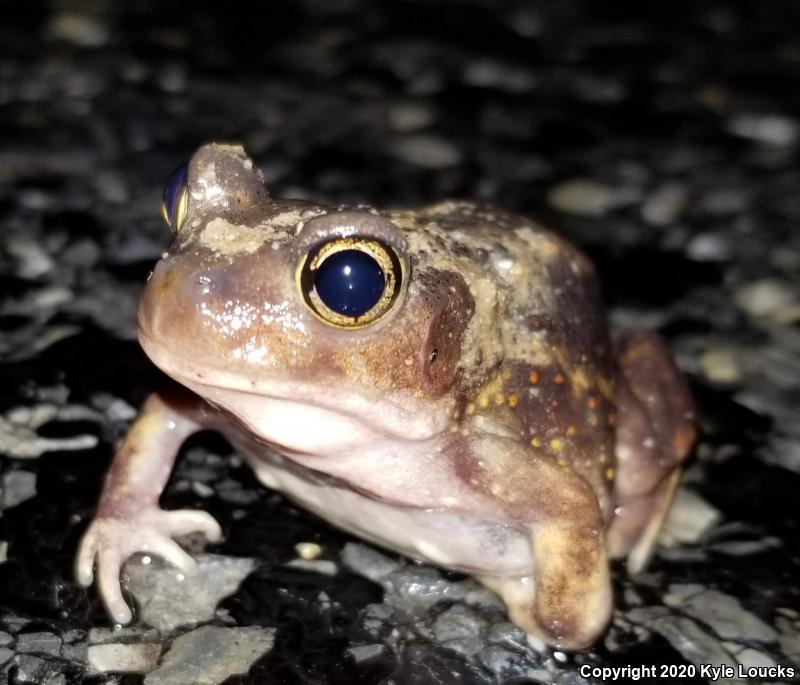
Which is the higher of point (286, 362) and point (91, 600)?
point (286, 362)

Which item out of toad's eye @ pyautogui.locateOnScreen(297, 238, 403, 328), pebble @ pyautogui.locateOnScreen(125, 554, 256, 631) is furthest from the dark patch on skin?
pebble @ pyautogui.locateOnScreen(125, 554, 256, 631)

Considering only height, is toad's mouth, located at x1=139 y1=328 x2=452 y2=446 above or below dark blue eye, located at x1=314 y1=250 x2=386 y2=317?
below

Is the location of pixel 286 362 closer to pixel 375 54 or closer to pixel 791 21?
pixel 375 54

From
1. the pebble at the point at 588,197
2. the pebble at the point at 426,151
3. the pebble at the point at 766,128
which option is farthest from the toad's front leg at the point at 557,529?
the pebble at the point at 766,128

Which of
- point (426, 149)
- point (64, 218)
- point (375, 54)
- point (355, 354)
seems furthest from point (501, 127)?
point (355, 354)

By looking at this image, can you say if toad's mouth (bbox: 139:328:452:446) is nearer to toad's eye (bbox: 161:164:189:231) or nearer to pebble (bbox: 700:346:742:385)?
toad's eye (bbox: 161:164:189:231)

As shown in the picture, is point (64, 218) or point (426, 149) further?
point (426, 149)
